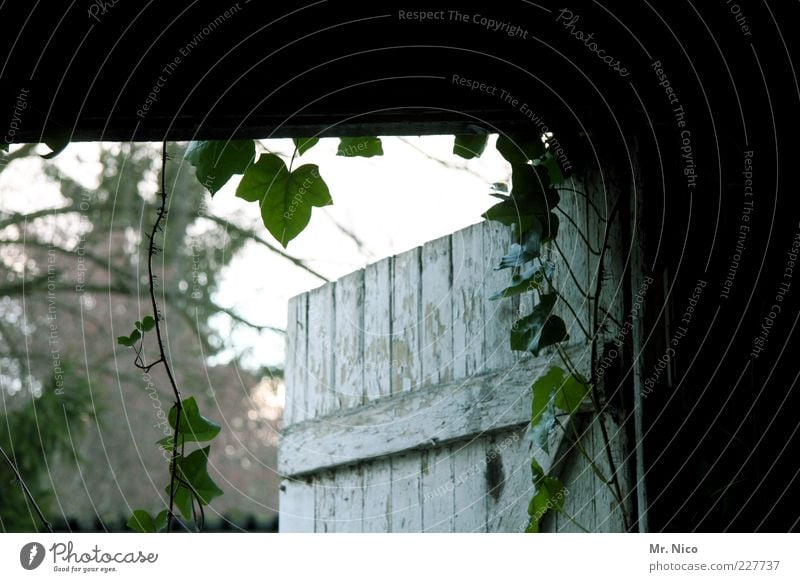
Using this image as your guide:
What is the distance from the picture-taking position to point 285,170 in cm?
125

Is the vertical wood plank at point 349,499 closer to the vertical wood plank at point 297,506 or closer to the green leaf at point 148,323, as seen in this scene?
the vertical wood plank at point 297,506

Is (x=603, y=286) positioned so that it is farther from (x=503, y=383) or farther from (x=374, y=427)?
(x=374, y=427)

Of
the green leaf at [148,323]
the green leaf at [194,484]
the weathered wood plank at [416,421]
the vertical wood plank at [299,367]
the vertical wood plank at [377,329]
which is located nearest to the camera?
the green leaf at [148,323]

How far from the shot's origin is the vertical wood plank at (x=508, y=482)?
4.54 feet

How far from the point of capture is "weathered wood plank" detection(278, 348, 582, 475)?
1.40 meters

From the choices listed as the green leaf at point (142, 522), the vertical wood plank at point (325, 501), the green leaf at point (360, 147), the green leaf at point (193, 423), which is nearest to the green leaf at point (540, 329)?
the green leaf at point (360, 147)

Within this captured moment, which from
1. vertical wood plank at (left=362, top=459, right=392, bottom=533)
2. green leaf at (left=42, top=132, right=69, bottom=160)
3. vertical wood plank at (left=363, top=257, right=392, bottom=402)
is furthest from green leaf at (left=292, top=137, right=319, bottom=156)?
vertical wood plank at (left=362, top=459, right=392, bottom=533)

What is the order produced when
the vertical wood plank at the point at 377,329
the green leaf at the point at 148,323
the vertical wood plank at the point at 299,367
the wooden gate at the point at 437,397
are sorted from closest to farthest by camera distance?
1. the green leaf at the point at 148,323
2. the wooden gate at the point at 437,397
3. the vertical wood plank at the point at 377,329
4. the vertical wood plank at the point at 299,367

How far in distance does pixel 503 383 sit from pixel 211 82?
0.69 metres

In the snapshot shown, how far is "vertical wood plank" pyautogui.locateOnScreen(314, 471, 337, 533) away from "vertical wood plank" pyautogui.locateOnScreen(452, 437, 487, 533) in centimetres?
38

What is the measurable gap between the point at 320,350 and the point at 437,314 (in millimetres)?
378

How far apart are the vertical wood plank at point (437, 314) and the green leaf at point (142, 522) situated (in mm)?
573

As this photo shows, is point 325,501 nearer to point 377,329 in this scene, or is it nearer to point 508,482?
point 377,329

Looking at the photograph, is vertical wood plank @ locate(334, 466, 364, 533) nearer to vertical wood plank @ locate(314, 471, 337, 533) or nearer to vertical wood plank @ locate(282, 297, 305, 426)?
vertical wood plank @ locate(314, 471, 337, 533)
